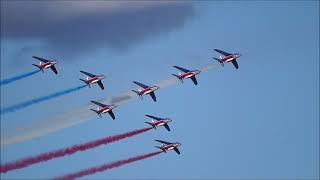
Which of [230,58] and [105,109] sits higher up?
[230,58]

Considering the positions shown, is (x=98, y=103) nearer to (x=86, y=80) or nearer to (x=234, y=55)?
(x=86, y=80)

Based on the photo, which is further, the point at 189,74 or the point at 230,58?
the point at 230,58

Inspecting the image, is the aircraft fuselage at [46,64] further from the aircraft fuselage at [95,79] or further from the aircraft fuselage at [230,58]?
the aircraft fuselage at [230,58]

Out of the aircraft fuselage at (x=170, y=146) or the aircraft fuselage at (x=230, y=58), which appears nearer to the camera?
the aircraft fuselage at (x=230, y=58)

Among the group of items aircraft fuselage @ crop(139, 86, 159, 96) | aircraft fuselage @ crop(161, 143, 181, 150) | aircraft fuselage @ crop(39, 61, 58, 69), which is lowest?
aircraft fuselage @ crop(161, 143, 181, 150)

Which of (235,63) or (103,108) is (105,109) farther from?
(235,63)

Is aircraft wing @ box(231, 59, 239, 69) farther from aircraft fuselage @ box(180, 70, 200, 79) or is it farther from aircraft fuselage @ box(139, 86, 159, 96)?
aircraft fuselage @ box(139, 86, 159, 96)

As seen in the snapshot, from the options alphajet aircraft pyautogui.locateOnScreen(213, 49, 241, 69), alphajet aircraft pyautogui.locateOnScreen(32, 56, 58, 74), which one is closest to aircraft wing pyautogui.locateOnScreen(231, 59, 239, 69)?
alphajet aircraft pyautogui.locateOnScreen(213, 49, 241, 69)

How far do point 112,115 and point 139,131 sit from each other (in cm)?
973

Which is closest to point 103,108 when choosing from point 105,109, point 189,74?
point 105,109

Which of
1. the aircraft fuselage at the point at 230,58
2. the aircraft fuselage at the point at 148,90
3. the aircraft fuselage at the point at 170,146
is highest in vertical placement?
the aircraft fuselage at the point at 230,58

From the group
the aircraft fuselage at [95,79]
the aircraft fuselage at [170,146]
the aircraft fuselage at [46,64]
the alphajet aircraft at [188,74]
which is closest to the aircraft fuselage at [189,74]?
the alphajet aircraft at [188,74]

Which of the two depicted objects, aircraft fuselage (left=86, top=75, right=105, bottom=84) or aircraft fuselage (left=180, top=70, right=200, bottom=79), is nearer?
aircraft fuselage (left=86, top=75, right=105, bottom=84)

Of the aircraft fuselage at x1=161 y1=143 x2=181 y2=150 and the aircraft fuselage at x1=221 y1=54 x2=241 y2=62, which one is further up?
the aircraft fuselage at x1=221 y1=54 x2=241 y2=62
